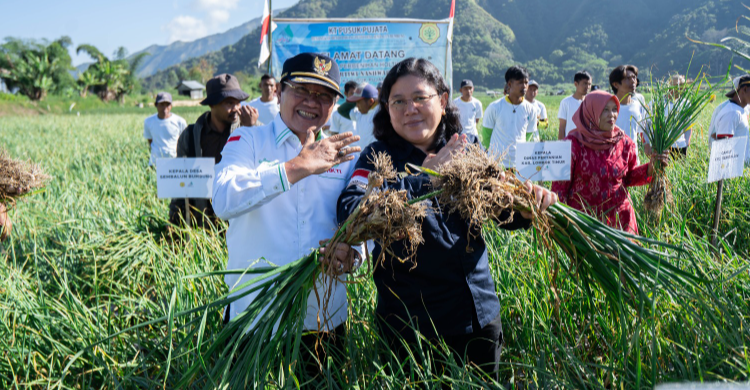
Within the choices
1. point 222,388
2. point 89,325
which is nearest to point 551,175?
point 222,388

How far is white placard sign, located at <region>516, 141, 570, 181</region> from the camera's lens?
262 centimetres

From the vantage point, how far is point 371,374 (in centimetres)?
167

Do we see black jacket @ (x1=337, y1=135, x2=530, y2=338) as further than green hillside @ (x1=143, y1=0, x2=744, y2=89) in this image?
No

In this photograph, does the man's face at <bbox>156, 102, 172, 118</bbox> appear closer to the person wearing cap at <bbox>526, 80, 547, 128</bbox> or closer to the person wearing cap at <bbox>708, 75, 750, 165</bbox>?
the person wearing cap at <bbox>526, 80, 547, 128</bbox>

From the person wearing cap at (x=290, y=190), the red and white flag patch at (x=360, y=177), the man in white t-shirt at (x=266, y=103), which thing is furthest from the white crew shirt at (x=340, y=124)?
the red and white flag patch at (x=360, y=177)

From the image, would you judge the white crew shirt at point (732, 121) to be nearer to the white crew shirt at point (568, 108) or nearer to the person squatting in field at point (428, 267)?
the white crew shirt at point (568, 108)

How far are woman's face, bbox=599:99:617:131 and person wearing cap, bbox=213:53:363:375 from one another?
5.52 ft

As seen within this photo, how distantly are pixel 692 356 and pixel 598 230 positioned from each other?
19.8 inches

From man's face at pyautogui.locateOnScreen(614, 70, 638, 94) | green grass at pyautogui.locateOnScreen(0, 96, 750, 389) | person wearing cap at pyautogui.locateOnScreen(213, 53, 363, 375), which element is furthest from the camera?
man's face at pyautogui.locateOnScreen(614, 70, 638, 94)

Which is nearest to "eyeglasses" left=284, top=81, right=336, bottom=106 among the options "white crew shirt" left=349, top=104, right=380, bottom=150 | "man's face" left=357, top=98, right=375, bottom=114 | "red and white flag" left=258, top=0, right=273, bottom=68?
"white crew shirt" left=349, top=104, right=380, bottom=150

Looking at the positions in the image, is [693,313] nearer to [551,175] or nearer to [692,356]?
[692,356]

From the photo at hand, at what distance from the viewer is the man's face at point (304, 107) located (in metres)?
1.67

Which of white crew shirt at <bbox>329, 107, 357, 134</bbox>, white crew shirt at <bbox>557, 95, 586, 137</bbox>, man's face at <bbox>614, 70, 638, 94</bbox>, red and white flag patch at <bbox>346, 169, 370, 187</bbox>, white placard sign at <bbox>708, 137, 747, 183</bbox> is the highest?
man's face at <bbox>614, 70, 638, 94</bbox>

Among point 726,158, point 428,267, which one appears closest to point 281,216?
point 428,267
